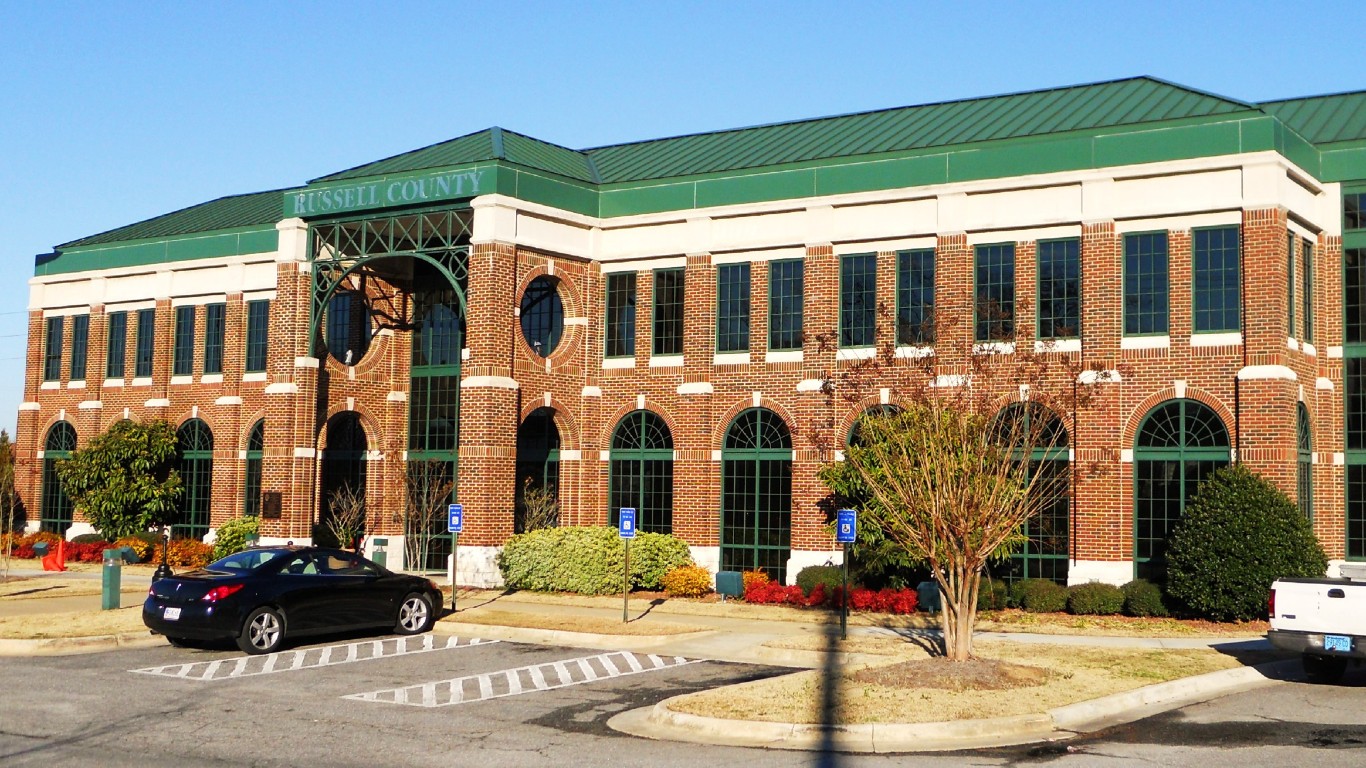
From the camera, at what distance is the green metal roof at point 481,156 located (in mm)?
34438

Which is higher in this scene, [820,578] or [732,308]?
[732,308]

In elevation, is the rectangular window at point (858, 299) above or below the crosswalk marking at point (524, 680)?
above

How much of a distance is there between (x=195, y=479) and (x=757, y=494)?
19257 mm

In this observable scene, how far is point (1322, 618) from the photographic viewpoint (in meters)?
17.9

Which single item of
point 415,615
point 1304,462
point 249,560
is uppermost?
point 1304,462

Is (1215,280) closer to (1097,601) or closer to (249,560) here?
(1097,601)

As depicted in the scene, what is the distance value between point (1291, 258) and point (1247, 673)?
40.6 ft

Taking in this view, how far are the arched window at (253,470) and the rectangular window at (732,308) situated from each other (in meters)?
15.1

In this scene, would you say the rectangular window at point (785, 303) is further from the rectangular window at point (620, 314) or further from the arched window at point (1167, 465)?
the arched window at point (1167, 465)

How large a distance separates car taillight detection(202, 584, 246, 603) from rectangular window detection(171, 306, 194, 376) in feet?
79.0

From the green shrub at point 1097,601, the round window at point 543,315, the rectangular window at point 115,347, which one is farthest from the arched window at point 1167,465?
the rectangular window at point 115,347

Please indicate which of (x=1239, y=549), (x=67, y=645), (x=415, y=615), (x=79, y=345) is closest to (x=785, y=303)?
(x=1239, y=549)

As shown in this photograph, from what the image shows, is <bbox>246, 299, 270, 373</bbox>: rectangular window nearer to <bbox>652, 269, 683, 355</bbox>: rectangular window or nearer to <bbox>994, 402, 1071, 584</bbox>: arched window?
<bbox>652, 269, 683, 355</bbox>: rectangular window

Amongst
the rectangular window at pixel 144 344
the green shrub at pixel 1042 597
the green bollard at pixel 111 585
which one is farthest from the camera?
the rectangular window at pixel 144 344
